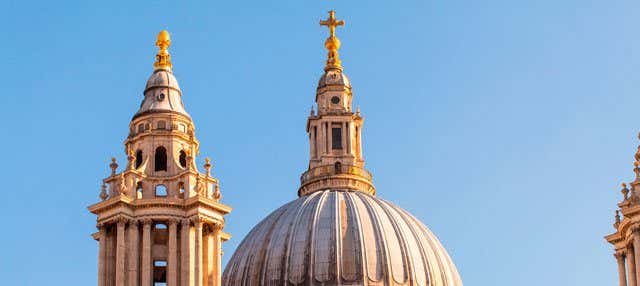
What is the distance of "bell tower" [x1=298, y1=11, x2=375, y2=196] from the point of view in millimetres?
148875

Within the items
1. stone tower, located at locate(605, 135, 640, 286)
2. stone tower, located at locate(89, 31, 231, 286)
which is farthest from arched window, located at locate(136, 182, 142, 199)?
stone tower, located at locate(605, 135, 640, 286)

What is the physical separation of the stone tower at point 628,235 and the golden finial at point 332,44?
41352 mm

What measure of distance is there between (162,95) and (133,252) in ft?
32.7

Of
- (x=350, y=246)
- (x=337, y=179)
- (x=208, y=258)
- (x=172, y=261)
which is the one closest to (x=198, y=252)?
(x=208, y=258)

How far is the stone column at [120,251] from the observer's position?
348 ft

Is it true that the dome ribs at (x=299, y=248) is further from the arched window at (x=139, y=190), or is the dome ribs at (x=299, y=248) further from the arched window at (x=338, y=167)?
the arched window at (x=139, y=190)

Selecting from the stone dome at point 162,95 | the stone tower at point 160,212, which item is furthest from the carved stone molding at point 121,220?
the stone dome at point 162,95

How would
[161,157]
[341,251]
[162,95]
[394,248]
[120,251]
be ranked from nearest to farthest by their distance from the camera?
[120,251] < [161,157] < [162,95] < [341,251] < [394,248]

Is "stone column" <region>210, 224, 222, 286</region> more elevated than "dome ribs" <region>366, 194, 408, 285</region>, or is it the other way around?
"dome ribs" <region>366, 194, 408, 285</region>

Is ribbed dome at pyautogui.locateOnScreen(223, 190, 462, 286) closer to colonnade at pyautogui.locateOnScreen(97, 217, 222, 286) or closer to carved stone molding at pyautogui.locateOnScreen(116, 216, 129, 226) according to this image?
colonnade at pyautogui.locateOnScreen(97, 217, 222, 286)

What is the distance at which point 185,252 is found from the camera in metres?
107

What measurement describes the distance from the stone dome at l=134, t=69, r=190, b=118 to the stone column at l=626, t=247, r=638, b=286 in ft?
80.2

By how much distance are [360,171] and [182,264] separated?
44250mm

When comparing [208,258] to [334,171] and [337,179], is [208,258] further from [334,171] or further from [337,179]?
[334,171]
